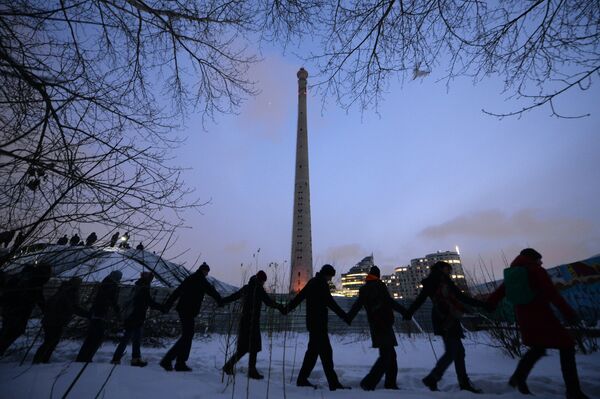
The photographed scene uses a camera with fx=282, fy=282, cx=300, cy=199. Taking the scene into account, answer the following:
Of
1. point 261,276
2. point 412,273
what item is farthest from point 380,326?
point 412,273

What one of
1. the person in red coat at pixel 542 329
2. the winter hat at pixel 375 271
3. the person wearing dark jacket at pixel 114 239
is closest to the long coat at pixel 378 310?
the winter hat at pixel 375 271

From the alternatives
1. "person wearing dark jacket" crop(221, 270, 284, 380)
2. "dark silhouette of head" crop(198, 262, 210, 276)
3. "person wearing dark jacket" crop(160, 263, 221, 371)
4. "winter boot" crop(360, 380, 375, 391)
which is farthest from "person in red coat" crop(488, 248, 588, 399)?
"dark silhouette of head" crop(198, 262, 210, 276)

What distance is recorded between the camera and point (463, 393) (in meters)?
3.49

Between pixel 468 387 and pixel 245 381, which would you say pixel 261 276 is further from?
pixel 468 387

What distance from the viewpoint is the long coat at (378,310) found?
411cm

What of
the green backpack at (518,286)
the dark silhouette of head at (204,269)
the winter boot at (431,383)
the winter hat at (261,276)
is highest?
the dark silhouette of head at (204,269)

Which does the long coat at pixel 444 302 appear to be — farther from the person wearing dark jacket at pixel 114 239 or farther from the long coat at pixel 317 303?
the person wearing dark jacket at pixel 114 239

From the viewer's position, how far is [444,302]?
13.2 ft

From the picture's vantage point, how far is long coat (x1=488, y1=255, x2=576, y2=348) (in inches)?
123

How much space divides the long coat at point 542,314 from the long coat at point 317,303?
227cm

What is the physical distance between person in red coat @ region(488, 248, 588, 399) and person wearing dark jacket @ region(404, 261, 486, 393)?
57 cm

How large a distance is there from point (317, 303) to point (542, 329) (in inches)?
107

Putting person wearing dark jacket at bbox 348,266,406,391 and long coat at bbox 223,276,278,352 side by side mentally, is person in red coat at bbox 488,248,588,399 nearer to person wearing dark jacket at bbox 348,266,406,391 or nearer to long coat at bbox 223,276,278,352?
person wearing dark jacket at bbox 348,266,406,391

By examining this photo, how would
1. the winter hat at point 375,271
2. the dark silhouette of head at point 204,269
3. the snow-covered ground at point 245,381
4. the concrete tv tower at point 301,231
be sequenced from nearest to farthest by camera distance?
the snow-covered ground at point 245,381, the winter hat at point 375,271, the dark silhouette of head at point 204,269, the concrete tv tower at point 301,231
